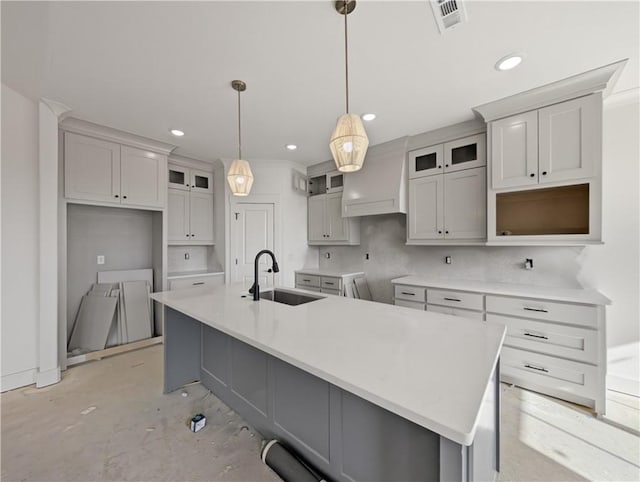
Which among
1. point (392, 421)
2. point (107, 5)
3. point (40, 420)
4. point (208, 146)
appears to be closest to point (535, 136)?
point (392, 421)

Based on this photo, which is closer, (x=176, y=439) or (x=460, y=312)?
(x=176, y=439)

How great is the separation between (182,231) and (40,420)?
2.45m

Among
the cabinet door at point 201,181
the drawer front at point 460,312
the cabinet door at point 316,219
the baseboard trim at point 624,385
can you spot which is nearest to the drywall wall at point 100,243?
the cabinet door at point 201,181

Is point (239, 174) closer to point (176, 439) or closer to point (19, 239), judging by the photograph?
point (176, 439)

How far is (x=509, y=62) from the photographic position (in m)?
1.84

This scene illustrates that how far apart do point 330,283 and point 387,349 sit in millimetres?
2737

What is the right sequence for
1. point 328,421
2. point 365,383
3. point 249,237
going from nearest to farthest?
1. point 365,383
2. point 328,421
3. point 249,237

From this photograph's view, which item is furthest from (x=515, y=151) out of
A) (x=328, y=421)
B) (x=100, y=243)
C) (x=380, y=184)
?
(x=100, y=243)

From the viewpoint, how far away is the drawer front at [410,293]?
289 cm

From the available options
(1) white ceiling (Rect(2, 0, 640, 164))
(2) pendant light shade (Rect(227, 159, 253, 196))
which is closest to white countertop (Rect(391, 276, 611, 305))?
(1) white ceiling (Rect(2, 0, 640, 164))

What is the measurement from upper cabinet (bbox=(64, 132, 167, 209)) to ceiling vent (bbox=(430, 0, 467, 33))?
3386 millimetres

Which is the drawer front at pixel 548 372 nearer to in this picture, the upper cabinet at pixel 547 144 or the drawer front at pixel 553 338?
the drawer front at pixel 553 338

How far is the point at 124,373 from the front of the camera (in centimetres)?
264

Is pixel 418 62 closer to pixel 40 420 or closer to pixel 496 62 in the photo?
pixel 496 62
